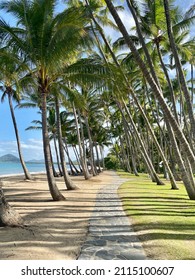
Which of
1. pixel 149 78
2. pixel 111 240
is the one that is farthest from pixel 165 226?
pixel 149 78

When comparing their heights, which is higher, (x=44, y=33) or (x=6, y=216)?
(x=44, y=33)

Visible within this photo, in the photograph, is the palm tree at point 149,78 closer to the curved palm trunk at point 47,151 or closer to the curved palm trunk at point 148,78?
the curved palm trunk at point 148,78

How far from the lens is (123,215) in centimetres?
816

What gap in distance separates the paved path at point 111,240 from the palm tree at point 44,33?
6086 millimetres

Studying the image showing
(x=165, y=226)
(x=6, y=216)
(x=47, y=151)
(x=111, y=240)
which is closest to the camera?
(x=111, y=240)

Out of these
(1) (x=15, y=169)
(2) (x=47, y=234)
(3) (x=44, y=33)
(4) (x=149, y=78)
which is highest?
(3) (x=44, y=33)

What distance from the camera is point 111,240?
573 cm

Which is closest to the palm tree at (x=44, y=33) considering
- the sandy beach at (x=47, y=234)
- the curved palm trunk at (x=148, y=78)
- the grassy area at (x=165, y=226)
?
the curved palm trunk at (x=148, y=78)

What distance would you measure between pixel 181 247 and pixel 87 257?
184 centimetres

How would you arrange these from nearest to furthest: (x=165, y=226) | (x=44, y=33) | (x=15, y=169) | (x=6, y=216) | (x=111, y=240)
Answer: (x=111, y=240) → (x=6, y=216) → (x=165, y=226) → (x=44, y=33) → (x=15, y=169)

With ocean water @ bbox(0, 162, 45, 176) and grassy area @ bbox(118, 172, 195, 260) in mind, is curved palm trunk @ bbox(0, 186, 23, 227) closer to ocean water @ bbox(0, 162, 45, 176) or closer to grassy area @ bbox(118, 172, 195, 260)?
grassy area @ bbox(118, 172, 195, 260)

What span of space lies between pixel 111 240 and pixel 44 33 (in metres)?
8.09

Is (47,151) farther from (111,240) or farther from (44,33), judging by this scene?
(111,240)

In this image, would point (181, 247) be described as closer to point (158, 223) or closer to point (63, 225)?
point (158, 223)
